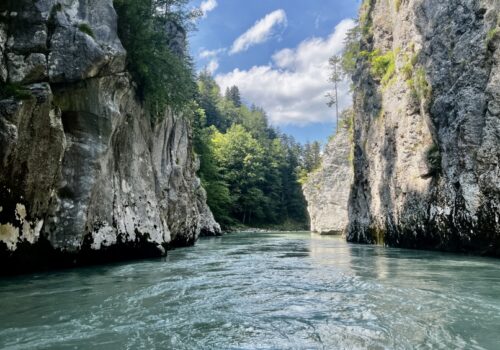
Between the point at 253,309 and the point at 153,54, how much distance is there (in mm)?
13123

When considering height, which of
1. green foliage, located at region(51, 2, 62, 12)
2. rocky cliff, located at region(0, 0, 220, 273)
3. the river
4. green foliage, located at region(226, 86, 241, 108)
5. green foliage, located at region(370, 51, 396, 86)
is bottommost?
the river

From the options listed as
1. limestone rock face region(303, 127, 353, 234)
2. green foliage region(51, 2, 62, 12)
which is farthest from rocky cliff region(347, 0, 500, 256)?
green foliage region(51, 2, 62, 12)

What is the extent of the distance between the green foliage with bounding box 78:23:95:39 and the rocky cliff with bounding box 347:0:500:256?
48.2 feet

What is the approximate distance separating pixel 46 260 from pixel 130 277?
3.16m

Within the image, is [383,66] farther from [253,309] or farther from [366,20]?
[253,309]

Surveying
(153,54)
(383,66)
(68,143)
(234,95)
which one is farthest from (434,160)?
(234,95)

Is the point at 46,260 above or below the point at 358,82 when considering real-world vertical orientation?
below

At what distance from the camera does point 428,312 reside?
699cm

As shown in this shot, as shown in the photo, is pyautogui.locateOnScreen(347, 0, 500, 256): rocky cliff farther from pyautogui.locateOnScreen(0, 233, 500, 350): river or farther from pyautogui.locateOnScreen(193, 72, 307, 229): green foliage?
pyautogui.locateOnScreen(193, 72, 307, 229): green foliage

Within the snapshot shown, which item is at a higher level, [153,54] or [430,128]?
[153,54]

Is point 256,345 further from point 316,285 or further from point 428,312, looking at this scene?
point 316,285

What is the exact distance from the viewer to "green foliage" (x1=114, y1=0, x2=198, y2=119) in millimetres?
16828

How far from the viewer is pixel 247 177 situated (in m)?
70.6

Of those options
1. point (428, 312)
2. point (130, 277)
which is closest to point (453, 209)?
point (428, 312)
